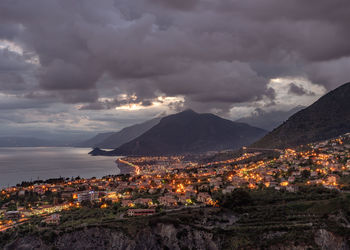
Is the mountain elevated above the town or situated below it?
above

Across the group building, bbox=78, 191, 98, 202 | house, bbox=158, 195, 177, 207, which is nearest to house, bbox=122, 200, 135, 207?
house, bbox=158, 195, 177, 207

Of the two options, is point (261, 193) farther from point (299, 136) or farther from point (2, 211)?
point (299, 136)

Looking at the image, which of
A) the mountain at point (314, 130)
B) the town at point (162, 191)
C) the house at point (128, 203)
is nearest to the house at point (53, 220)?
the town at point (162, 191)

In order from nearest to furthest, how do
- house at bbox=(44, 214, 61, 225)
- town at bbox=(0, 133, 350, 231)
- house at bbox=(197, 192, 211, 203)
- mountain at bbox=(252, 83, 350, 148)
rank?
house at bbox=(44, 214, 61, 225)
town at bbox=(0, 133, 350, 231)
house at bbox=(197, 192, 211, 203)
mountain at bbox=(252, 83, 350, 148)

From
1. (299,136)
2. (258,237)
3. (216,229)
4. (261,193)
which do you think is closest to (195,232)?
(216,229)

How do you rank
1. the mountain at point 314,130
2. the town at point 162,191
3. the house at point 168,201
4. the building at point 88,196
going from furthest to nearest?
the mountain at point 314,130, the building at point 88,196, the house at point 168,201, the town at point 162,191

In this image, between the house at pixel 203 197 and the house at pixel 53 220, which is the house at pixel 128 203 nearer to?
the house at pixel 53 220

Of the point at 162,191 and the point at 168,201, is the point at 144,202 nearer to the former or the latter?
the point at 168,201

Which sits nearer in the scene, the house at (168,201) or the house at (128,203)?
the house at (168,201)

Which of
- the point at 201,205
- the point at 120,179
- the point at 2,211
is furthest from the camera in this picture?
the point at 120,179

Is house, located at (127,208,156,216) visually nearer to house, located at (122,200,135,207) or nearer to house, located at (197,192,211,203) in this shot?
house, located at (122,200,135,207)

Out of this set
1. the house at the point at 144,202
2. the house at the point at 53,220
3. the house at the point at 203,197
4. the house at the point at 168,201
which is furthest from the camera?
the house at the point at 144,202
